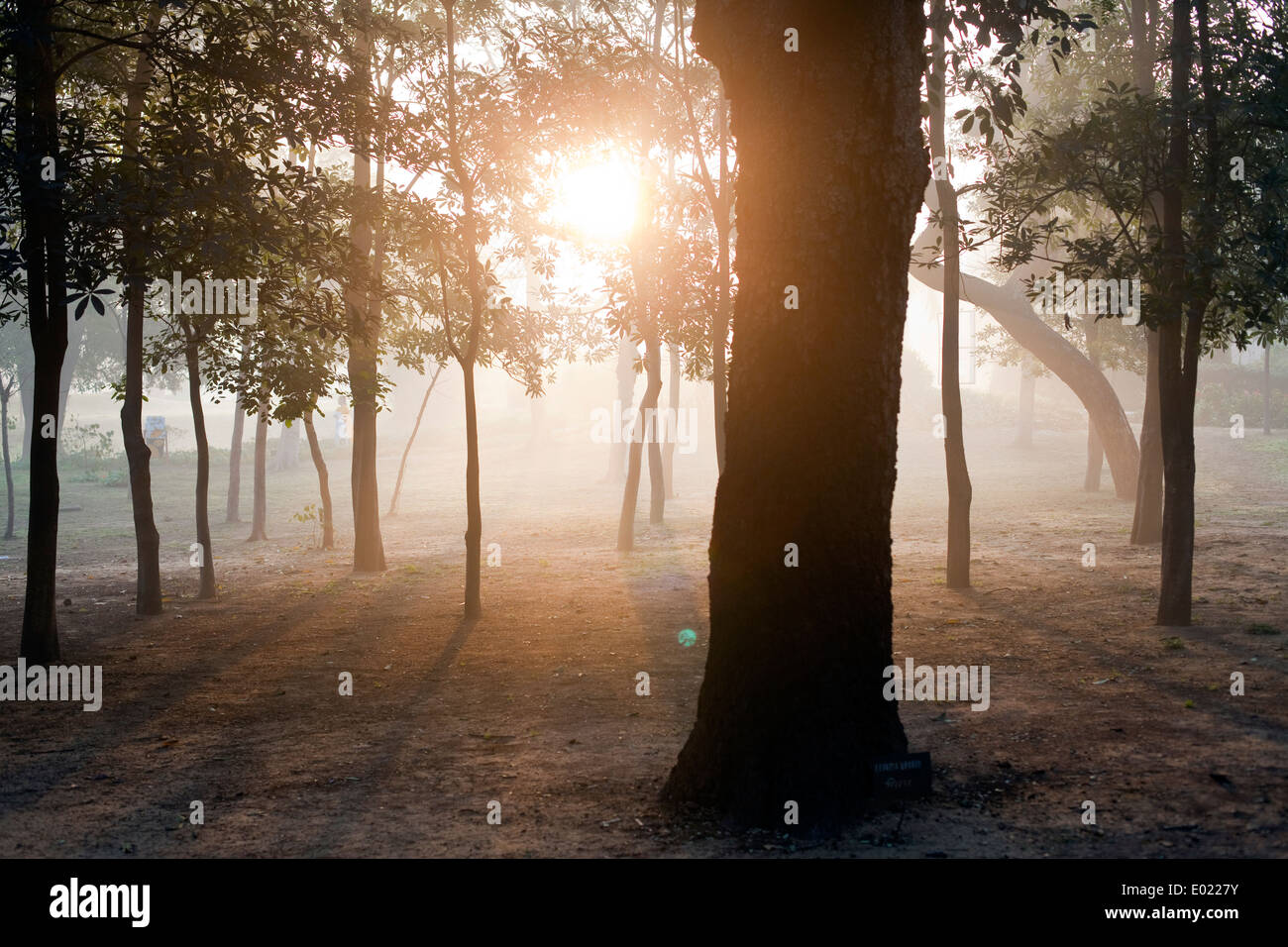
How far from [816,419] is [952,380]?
867 cm

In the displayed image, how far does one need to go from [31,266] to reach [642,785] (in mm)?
7540

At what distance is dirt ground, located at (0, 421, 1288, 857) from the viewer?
5789 mm

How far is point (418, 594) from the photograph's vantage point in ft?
52.3

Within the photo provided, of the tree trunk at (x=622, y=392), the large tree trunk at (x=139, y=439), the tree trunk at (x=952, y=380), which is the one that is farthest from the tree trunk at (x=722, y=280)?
the tree trunk at (x=622, y=392)

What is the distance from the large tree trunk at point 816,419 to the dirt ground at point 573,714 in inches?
18.4

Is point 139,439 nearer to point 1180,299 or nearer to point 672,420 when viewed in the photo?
point 1180,299

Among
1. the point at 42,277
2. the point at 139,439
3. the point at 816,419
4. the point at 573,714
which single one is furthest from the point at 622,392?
the point at 816,419

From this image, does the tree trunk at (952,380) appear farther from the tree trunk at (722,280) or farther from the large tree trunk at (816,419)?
the large tree trunk at (816,419)

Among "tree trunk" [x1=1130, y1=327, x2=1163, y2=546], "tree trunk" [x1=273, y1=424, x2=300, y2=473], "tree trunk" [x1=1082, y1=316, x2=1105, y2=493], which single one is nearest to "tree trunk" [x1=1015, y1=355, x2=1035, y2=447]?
"tree trunk" [x1=1082, y1=316, x2=1105, y2=493]

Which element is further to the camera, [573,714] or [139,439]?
[139,439]

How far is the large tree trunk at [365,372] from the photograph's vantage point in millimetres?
13248

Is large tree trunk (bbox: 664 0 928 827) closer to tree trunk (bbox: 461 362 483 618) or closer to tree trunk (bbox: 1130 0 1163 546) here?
tree trunk (bbox: 461 362 483 618)

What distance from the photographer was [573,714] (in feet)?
28.9
